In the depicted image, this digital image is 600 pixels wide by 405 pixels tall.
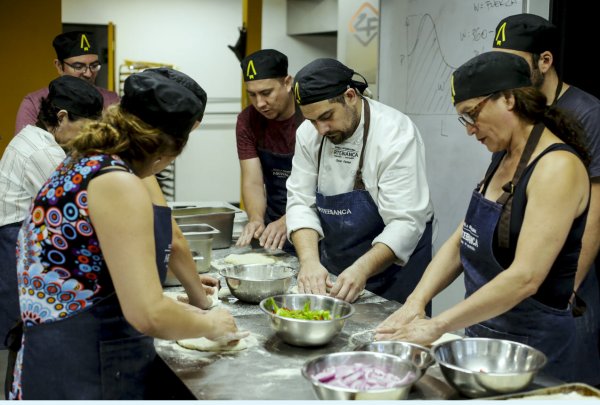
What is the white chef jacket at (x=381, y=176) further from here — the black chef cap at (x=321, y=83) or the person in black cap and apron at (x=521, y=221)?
the person in black cap and apron at (x=521, y=221)

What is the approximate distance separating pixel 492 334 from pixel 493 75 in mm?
721

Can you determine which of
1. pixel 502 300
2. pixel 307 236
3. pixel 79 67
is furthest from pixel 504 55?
pixel 79 67

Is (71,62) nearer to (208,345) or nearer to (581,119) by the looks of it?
(208,345)

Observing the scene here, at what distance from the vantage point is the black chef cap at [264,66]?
330 cm

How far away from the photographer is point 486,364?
1.65 metres

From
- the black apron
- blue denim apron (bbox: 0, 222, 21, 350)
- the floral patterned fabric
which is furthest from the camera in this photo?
the black apron

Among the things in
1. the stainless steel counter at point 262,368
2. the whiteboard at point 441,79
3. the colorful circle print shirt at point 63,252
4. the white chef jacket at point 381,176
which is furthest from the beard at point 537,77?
the colorful circle print shirt at point 63,252

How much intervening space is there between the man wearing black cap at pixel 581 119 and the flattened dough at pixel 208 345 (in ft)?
3.12

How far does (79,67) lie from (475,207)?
2.67 metres

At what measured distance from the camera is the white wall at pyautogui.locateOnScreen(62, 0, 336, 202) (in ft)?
27.2

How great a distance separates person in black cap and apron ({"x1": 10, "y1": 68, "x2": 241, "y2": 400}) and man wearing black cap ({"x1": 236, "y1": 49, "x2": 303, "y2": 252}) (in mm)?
1510

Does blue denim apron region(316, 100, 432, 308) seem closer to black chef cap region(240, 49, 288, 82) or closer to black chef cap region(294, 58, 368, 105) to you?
black chef cap region(294, 58, 368, 105)

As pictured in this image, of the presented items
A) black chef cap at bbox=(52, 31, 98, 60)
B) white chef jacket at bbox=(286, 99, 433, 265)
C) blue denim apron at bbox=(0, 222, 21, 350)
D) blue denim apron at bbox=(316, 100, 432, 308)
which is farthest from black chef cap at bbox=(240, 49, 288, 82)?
blue denim apron at bbox=(0, 222, 21, 350)

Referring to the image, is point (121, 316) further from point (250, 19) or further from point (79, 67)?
point (250, 19)
